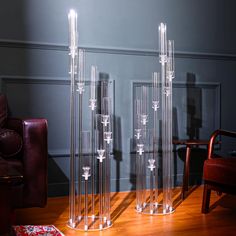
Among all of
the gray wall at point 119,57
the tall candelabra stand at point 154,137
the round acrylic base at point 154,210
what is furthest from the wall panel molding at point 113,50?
the round acrylic base at point 154,210

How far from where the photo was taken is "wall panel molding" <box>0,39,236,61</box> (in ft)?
9.16

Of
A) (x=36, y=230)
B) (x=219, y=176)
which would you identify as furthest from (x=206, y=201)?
(x=36, y=230)

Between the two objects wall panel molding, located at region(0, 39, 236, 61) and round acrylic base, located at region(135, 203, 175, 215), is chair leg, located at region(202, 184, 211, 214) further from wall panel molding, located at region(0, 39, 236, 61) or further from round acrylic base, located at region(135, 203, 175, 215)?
wall panel molding, located at region(0, 39, 236, 61)

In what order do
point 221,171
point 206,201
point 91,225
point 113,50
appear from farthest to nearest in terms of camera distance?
point 113,50, point 206,201, point 221,171, point 91,225

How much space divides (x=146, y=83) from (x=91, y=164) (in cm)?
118

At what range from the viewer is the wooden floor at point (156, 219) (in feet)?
6.83

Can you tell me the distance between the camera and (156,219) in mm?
2311

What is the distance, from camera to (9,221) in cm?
133

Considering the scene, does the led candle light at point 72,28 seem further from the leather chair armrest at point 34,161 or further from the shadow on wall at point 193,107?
the shadow on wall at point 193,107

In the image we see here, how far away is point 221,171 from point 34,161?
3.17 ft

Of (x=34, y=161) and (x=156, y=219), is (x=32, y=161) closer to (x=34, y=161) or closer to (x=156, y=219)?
(x=34, y=161)

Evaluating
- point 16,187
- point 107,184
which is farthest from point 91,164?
point 16,187

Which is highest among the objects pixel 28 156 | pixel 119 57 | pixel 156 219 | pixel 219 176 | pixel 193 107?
pixel 119 57

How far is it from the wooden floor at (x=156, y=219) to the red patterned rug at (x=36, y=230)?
0.16 ft
